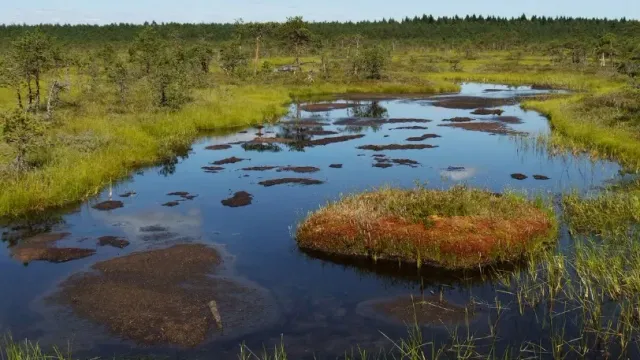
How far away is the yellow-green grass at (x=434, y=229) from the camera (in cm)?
1831

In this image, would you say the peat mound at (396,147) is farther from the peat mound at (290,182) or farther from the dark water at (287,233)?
the peat mound at (290,182)

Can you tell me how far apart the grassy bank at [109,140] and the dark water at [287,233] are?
4.53 feet

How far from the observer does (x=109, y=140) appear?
112 ft

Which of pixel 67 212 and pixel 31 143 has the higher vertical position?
pixel 31 143

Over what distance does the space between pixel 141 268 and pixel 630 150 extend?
27.2 m

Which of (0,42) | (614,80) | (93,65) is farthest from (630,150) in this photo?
(0,42)

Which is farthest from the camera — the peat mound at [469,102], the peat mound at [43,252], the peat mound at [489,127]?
the peat mound at [469,102]

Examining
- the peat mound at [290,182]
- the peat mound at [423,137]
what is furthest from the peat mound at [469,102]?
the peat mound at [290,182]

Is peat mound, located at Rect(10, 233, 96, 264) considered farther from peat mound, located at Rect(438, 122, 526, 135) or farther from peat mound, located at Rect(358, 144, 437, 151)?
peat mound, located at Rect(438, 122, 526, 135)

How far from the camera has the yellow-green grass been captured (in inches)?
721

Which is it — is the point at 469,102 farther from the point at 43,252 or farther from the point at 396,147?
the point at 43,252

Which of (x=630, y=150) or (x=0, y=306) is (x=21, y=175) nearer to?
(x=0, y=306)

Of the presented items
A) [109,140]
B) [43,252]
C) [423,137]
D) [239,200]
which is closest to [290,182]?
[239,200]

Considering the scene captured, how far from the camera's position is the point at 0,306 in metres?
15.6
